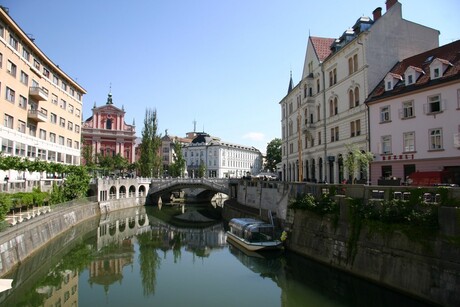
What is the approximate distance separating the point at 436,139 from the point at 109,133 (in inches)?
3399

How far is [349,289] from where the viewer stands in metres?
20.5

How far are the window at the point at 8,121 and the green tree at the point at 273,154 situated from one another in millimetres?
74652

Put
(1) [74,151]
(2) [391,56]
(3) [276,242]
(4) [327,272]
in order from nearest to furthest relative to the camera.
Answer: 1. (4) [327,272]
2. (3) [276,242]
3. (2) [391,56]
4. (1) [74,151]

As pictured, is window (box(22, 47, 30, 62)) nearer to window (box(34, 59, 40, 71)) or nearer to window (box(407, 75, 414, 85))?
window (box(34, 59, 40, 71))

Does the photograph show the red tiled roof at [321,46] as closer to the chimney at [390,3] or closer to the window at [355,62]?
the window at [355,62]

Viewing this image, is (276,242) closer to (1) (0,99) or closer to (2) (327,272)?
(2) (327,272)

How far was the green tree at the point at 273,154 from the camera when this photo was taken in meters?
104

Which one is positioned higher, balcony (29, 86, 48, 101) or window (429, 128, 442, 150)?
balcony (29, 86, 48, 101)

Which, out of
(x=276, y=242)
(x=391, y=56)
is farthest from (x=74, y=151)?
(x=391, y=56)

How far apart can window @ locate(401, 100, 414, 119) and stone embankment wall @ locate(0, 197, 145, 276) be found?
31.2m

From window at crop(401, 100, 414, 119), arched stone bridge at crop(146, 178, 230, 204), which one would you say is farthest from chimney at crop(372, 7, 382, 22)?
arched stone bridge at crop(146, 178, 230, 204)

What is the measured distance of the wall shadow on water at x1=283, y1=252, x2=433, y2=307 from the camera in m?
18.4

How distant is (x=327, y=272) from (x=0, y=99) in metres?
34.8

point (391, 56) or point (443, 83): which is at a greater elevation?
point (391, 56)
